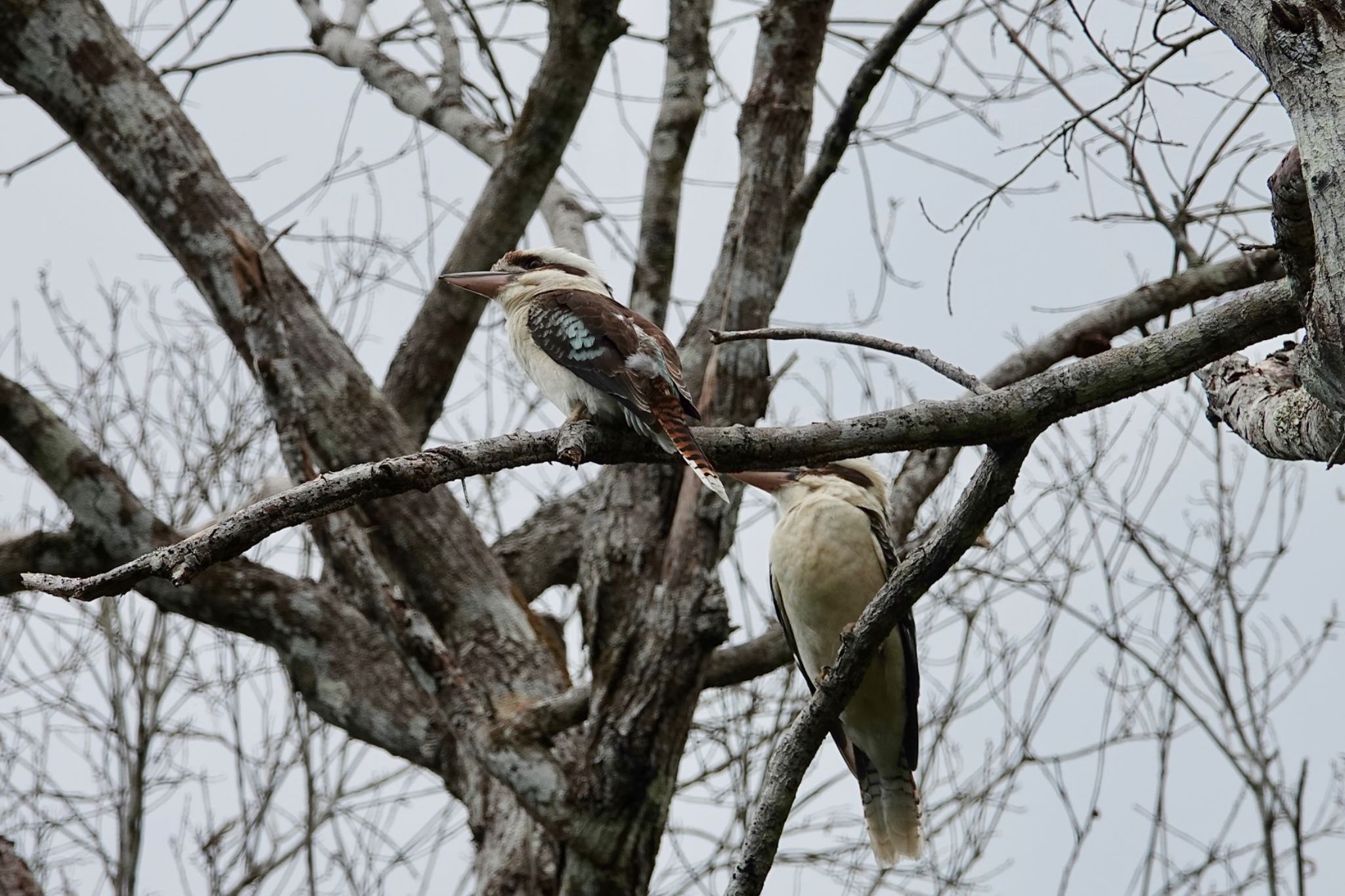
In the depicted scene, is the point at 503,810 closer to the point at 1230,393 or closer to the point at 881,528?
the point at 881,528

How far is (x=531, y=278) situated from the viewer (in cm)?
390

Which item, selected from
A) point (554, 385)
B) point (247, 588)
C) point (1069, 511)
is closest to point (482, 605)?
point (247, 588)

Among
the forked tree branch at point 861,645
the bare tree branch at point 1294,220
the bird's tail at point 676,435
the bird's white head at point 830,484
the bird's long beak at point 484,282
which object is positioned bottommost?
the forked tree branch at point 861,645

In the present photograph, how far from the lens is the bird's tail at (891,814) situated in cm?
414

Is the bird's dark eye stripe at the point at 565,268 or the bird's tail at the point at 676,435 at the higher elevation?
the bird's dark eye stripe at the point at 565,268

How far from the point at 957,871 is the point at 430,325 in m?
3.42

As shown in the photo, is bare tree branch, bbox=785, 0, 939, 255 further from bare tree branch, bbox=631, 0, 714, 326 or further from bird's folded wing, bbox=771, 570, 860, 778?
bird's folded wing, bbox=771, 570, 860, 778

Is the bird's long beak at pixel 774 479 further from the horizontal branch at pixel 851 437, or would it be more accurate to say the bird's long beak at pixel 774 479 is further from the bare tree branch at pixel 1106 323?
the horizontal branch at pixel 851 437

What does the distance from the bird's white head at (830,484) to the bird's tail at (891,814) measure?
888 millimetres

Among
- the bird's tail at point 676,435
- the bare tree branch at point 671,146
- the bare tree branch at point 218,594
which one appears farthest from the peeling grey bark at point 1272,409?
the bare tree branch at point 218,594

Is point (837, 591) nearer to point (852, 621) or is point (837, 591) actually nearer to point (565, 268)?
point (852, 621)

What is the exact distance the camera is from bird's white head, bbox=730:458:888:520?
4.22 m

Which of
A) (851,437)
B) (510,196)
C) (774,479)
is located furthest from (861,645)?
(510,196)

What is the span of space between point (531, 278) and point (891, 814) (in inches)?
84.0
